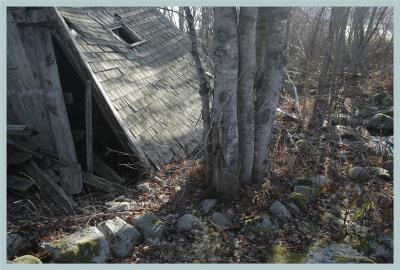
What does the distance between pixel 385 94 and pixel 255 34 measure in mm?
9733

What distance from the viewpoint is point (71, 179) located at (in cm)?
633

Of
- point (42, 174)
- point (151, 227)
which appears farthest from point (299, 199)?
point (42, 174)

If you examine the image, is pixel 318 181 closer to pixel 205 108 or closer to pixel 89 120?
pixel 205 108

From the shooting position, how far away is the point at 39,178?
612 cm

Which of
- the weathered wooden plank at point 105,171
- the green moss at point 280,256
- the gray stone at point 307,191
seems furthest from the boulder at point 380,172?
the weathered wooden plank at point 105,171

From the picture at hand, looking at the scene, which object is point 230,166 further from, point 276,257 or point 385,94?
point 385,94

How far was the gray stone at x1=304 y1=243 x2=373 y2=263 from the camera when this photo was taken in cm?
421

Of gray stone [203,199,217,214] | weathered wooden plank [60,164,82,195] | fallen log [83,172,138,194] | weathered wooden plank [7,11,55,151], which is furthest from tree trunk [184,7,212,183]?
weathered wooden plank [7,11,55,151]

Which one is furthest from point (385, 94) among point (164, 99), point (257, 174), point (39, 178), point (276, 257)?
point (39, 178)

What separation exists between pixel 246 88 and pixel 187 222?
201 cm

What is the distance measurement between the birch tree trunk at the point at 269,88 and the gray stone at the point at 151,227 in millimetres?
1805

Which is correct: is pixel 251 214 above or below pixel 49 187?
above

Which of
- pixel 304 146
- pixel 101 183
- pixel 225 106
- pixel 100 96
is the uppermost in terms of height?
pixel 225 106

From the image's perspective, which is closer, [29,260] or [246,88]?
[29,260]
